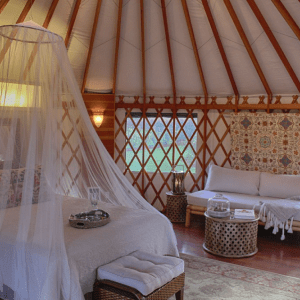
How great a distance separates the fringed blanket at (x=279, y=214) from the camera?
4.01 m

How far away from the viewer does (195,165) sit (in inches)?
220

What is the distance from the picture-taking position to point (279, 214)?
4.04m

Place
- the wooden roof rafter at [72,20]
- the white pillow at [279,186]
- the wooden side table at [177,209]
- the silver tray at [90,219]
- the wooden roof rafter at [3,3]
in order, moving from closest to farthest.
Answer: the silver tray at [90,219] → the wooden roof rafter at [3,3] → the wooden roof rafter at [72,20] → the white pillow at [279,186] → the wooden side table at [177,209]

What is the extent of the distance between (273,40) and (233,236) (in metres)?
2.17

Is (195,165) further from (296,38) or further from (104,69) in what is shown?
(296,38)

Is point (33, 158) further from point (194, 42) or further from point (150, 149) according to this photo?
point (150, 149)

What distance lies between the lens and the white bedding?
7.62 ft

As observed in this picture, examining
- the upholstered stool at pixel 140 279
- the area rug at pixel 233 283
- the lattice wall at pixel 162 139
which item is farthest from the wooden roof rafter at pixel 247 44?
the upholstered stool at pixel 140 279

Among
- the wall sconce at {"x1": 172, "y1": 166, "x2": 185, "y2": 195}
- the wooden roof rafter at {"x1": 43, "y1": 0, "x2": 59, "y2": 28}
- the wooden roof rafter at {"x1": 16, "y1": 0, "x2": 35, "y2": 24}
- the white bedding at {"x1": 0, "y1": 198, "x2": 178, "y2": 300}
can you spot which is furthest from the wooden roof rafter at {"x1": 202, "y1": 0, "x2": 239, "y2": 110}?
the white bedding at {"x1": 0, "y1": 198, "x2": 178, "y2": 300}

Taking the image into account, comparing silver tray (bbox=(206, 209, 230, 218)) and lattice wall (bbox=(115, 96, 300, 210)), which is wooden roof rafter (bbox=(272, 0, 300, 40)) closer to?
lattice wall (bbox=(115, 96, 300, 210))

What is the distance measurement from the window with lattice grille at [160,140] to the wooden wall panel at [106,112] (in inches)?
11.4

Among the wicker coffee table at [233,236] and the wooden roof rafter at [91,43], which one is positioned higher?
the wooden roof rafter at [91,43]

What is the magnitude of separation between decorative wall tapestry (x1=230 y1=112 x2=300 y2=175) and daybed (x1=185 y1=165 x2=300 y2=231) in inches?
9.6

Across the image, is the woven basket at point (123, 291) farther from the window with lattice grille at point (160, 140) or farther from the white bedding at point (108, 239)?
the window with lattice grille at point (160, 140)
